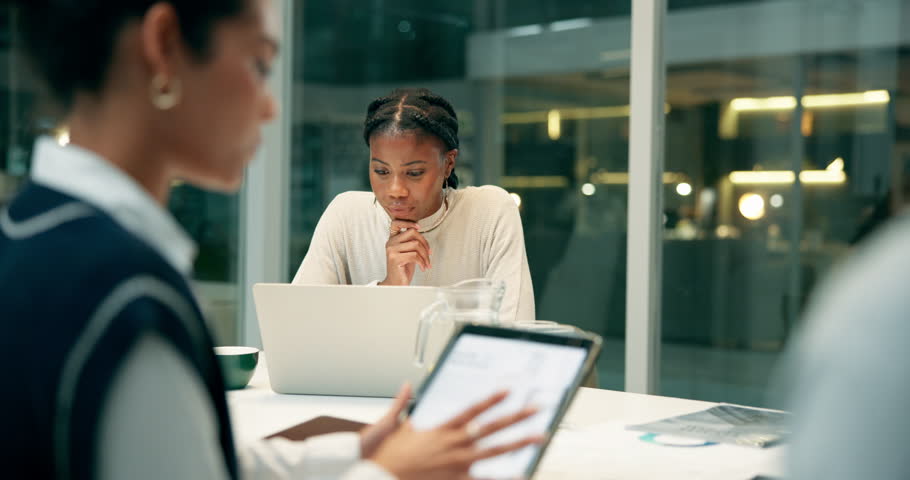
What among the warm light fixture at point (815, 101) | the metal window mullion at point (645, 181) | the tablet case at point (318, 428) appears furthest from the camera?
the metal window mullion at point (645, 181)

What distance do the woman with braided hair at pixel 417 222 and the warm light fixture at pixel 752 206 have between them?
118 centimetres

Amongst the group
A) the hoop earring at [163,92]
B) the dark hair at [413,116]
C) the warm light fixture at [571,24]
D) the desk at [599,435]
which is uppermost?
the warm light fixture at [571,24]

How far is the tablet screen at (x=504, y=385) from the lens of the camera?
97 centimetres

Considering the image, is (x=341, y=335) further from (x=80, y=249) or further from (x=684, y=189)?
(x=684, y=189)

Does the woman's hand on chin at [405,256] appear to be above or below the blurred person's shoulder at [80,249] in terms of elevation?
below

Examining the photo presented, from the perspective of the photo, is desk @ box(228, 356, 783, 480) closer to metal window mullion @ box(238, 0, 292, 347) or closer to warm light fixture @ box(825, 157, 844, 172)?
warm light fixture @ box(825, 157, 844, 172)

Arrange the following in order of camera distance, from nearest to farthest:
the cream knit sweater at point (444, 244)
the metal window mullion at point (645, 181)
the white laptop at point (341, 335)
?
1. the white laptop at point (341, 335)
2. the cream knit sweater at point (444, 244)
3. the metal window mullion at point (645, 181)

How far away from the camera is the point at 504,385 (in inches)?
39.6

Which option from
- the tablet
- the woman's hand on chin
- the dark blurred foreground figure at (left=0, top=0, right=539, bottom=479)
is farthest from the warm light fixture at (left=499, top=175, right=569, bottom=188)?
the dark blurred foreground figure at (left=0, top=0, right=539, bottom=479)

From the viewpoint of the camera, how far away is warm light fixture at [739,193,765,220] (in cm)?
320

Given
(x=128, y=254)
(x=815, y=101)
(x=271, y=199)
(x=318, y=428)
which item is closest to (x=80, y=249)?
(x=128, y=254)

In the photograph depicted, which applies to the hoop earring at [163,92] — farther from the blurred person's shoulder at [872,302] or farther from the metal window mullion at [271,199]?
the metal window mullion at [271,199]

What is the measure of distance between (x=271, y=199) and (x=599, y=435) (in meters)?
3.07

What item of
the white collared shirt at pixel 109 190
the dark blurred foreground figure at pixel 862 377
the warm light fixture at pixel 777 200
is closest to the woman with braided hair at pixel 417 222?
the warm light fixture at pixel 777 200
